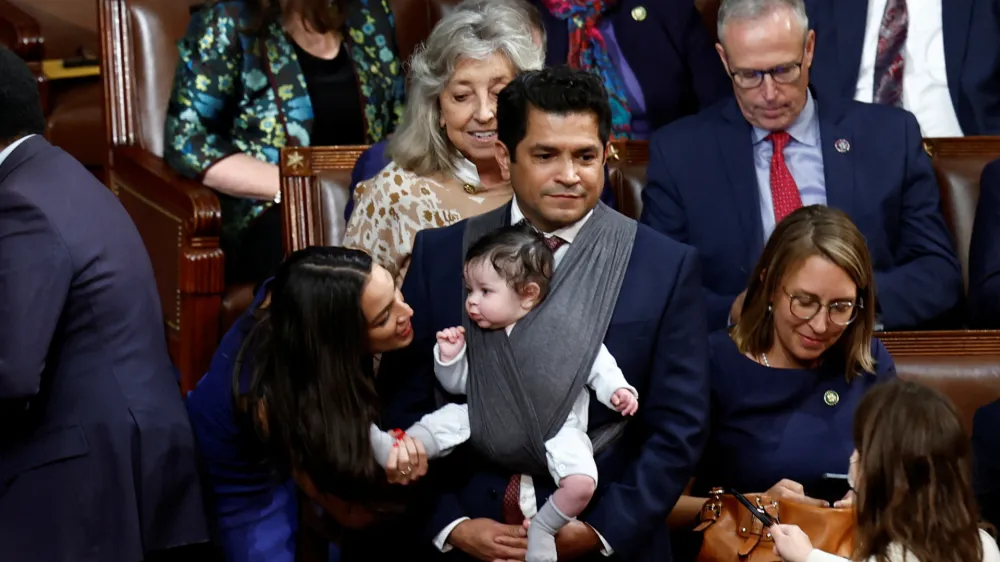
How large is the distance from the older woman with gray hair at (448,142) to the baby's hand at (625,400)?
73 centimetres

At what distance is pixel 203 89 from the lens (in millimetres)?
3473

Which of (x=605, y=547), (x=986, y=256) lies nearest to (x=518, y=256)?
(x=605, y=547)

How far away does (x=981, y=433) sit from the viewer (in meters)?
2.58

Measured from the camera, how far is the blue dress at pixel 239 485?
8.11 feet

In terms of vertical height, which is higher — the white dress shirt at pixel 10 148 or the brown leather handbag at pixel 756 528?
the white dress shirt at pixel 10 148

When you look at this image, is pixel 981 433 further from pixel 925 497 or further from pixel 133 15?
pixel 133 15

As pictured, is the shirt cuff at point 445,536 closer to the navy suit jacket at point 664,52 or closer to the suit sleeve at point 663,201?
the suit sleeve at point 663,201

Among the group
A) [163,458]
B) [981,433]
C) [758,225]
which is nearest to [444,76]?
[758,225]

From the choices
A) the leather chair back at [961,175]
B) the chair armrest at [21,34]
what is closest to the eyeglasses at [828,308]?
the leather chair back at [961,175]

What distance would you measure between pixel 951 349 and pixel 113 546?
1.55 metres

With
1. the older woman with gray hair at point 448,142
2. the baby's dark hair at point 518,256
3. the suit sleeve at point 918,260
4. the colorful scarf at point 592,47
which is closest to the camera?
the baby's dark hair at point 518,256

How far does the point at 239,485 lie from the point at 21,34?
229 centimetres

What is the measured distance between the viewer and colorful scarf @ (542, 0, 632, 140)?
141 inches

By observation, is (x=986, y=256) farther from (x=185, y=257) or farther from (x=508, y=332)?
(x=185, y=257)
